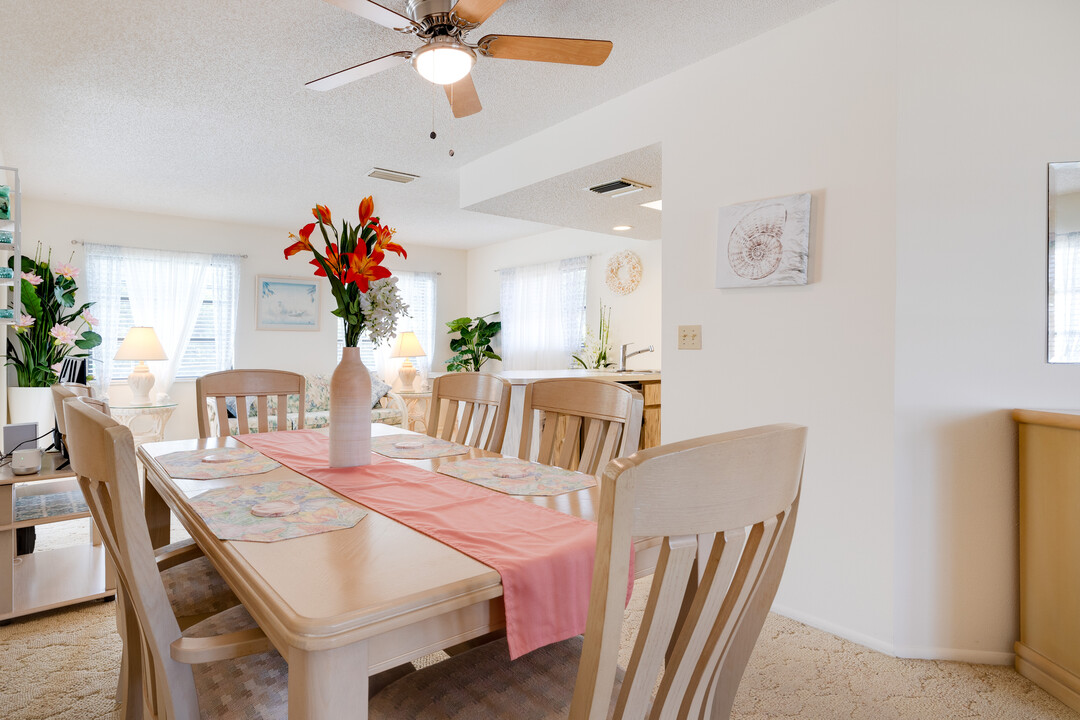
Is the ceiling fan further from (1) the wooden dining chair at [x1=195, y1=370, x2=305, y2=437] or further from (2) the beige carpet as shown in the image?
(2) the beige carpet

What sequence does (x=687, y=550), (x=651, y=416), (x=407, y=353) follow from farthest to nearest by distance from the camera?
(x=407, y=353) < (x=651, y=416) < (x=687, y=550)

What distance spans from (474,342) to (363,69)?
5.03 m

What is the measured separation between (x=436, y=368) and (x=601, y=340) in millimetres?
2576

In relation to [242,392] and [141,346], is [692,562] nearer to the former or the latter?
[242,392]

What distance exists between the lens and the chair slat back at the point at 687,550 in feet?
1.96

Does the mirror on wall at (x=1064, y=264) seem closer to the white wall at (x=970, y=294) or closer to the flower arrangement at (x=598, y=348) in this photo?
the white wall at (x=970, y=294)

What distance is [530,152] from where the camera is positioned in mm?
3604

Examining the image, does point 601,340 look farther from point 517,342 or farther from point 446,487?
point 446,487

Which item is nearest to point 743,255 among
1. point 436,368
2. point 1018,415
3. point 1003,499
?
point 1018,415

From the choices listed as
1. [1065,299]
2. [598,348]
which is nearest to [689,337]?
[1065,299]

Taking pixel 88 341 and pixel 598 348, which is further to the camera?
pixel 598 348

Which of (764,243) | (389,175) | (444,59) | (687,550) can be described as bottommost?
(687,550)

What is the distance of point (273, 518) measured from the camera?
1133 millimetres

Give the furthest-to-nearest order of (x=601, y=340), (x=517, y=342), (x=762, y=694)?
(x=517, y=342), (x=601, y=340), (x=762, y=694)
